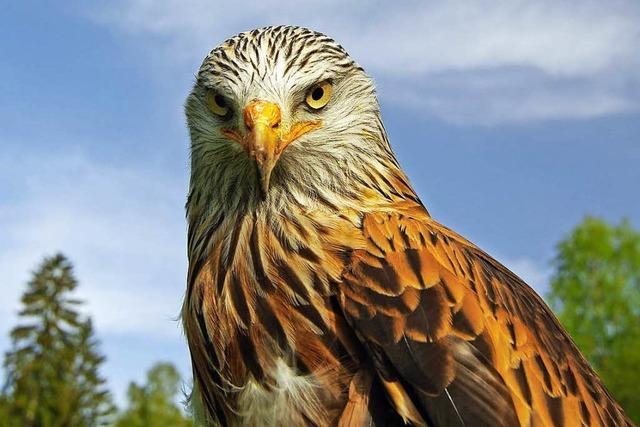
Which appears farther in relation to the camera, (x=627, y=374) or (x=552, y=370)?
(x=627, y=374)

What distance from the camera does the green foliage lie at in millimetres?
48438

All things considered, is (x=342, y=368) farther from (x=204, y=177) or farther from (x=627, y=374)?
(x=627, y=374)

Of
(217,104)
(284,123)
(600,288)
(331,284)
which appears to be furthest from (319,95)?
(600,288)

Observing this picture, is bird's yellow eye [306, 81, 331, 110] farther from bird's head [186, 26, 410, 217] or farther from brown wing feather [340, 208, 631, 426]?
brown wing feather [340, 208, 631, 426]

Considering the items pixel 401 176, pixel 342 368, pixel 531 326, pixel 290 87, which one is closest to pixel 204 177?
pixel 290 87

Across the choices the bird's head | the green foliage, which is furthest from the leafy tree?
the bird's head

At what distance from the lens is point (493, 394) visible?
4.39m

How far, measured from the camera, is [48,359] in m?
58.6

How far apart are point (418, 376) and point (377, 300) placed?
0.40 metres

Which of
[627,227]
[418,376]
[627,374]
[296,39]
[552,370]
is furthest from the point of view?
[627,227]

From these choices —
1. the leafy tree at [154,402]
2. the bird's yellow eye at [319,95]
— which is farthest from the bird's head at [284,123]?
the leafy tree at [154,402]

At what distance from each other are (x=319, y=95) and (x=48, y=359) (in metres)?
56.8

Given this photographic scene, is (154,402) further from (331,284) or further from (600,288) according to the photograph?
(331,284)

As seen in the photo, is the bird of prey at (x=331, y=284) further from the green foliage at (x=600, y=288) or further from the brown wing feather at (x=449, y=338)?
the green foliage at (x=600, y=288)
